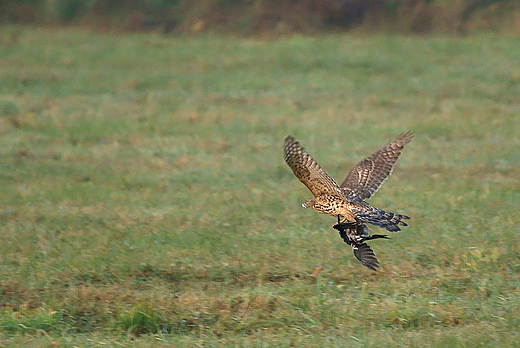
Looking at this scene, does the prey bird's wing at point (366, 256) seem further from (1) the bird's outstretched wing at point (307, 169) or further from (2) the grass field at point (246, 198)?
(1) the bird's outstretched wing at point (307, 169)

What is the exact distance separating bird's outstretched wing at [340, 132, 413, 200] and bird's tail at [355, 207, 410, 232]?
743 mm

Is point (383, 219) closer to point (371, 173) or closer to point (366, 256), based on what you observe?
point (366, 256)

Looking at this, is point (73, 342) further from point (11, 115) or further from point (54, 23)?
point (54, 23)

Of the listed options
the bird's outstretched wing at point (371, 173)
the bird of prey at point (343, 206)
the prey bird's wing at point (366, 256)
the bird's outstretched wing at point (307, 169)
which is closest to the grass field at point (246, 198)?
the prey bird's wing at point (366, 256)

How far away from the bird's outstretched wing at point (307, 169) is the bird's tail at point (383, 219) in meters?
0.32

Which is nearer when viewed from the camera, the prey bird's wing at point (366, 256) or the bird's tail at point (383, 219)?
the bird's tail at point (383, 219)

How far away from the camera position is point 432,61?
16.9 m

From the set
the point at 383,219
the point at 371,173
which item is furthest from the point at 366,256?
the point at 371,173

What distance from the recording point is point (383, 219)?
600cm

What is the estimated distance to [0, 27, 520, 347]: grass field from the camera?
5797 mm

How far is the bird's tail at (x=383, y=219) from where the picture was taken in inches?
229

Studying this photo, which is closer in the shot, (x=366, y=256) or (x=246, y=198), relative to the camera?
(x=366, y=256)

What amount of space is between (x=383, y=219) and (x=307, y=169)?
0.72 m

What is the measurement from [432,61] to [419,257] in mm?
10666
